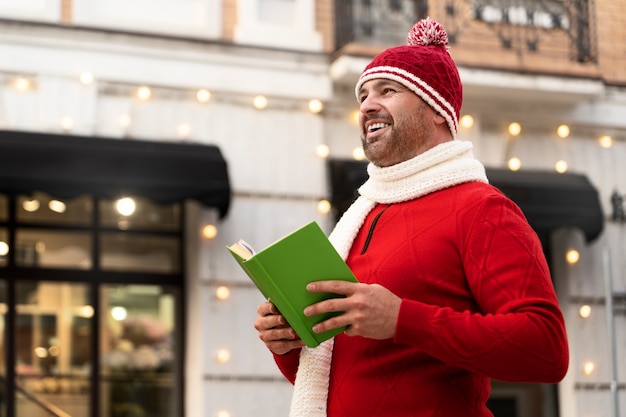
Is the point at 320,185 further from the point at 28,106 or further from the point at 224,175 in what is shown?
the point at 28,106

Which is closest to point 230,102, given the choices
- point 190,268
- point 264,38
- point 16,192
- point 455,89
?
point 264,38

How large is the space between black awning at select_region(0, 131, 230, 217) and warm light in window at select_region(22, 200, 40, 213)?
619mm

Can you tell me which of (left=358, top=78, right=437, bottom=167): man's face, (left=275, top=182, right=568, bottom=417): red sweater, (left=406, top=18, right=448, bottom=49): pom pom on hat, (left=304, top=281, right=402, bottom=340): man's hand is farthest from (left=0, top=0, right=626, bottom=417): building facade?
(left=304, top=281, right=402, bottom=340): man's hand

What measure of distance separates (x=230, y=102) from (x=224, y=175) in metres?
0.90

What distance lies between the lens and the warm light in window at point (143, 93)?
8258mm

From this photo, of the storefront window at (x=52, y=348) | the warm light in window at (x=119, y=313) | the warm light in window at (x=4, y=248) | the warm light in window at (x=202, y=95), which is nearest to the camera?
the storefront window at (x=52, y=348)

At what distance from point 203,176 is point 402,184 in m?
5.12

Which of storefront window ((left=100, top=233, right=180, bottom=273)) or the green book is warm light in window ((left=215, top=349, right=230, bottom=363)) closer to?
storefront window ((left=100, top=233, right=180, bottom=273))

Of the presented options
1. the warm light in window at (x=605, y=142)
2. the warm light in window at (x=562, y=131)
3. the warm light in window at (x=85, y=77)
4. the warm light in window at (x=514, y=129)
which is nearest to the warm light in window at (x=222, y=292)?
the warm light in window at (x=85, y=77)

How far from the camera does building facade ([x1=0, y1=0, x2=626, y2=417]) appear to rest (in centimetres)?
787

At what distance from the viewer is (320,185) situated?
344 inches

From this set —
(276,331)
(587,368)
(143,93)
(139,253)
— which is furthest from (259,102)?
A: (276,331)

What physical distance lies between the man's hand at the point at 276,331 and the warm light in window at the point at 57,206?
5.69 meters

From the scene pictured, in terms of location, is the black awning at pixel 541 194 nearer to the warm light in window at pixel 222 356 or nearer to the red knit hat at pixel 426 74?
the warm light in window at pixel 222 356
